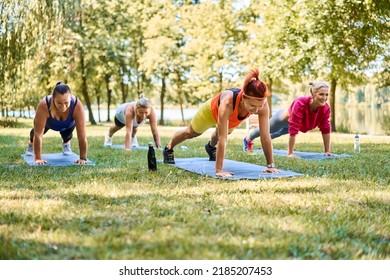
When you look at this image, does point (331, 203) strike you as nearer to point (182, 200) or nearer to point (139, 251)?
point (182, 200)

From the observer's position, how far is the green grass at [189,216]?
8.78ft

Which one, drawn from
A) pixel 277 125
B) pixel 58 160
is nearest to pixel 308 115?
pixel 277 125

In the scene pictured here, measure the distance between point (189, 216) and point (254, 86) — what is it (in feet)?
7.81

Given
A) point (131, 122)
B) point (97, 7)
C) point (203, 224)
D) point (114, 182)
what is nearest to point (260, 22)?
point (97, 7)

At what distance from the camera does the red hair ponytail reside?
17.6 feet

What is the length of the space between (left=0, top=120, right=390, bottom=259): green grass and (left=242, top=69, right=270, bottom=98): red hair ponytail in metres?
1.02

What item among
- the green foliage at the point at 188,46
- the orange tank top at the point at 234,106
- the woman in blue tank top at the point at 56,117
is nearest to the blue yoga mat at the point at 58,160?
the woman in blue tank top at the point at 56,117

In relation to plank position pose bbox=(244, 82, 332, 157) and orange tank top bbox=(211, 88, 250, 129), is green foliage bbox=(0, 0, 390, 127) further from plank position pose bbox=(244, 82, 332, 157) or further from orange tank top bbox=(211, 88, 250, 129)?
orange tank top bbox=(211, 88, 250, 129)

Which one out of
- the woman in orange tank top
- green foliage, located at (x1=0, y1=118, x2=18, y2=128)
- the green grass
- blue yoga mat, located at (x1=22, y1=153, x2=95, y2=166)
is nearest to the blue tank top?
blue yoga mat, located at (x1=22, y1=153, x2=95, y2=166)

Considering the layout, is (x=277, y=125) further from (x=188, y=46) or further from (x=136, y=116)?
(x=188, y=46)

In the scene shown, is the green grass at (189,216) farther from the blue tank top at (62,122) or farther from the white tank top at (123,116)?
the white tank top at (123,116)

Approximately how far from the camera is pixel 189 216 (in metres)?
3.46

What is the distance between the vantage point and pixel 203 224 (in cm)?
321
